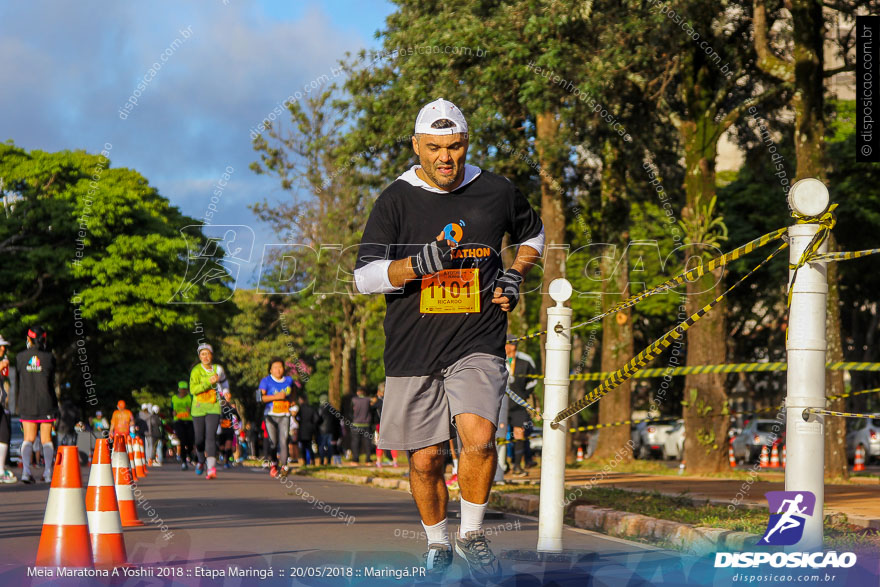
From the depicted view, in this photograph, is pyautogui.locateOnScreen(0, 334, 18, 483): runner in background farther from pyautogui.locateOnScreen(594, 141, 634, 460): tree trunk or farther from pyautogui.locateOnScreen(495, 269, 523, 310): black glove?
pyautogui.locateOnScreen(594, 141, 634, 460): tree trunk

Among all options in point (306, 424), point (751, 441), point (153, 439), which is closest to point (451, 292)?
point (306, 424)

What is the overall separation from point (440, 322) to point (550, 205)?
54.4ft

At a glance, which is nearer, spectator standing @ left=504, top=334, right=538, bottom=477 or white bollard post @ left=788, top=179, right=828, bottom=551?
white bollard post @ left=788, top=179, right=828, bottom=551

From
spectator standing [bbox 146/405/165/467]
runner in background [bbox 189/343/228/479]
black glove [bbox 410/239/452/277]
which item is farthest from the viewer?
spectator standing [bbox 146/405/165/467]

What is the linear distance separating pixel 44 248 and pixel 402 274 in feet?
129

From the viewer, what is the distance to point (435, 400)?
20.5 ft

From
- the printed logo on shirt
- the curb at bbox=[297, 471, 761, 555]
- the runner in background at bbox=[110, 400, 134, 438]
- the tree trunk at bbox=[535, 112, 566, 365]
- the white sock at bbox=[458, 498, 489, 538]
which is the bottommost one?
the curb at bbox=[297, 471, 761, 555]

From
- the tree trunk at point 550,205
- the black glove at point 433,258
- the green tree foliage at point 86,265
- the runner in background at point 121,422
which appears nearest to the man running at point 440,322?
the black glove at point 433,258

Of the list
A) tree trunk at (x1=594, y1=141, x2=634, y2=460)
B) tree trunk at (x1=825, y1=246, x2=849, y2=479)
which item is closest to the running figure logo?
tree trunk at (x1=825, y1=246, x2=849, y2=479)

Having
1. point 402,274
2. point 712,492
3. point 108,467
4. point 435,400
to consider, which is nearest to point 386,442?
point 435,400

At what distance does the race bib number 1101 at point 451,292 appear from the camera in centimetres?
617

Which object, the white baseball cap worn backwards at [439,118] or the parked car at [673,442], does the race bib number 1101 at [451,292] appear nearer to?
the white baseball cap worn backwards at [439,118]

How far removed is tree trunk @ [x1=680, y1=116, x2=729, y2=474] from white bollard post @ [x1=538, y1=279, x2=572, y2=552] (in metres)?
12.4

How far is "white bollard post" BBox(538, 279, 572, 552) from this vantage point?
7.55 meters
